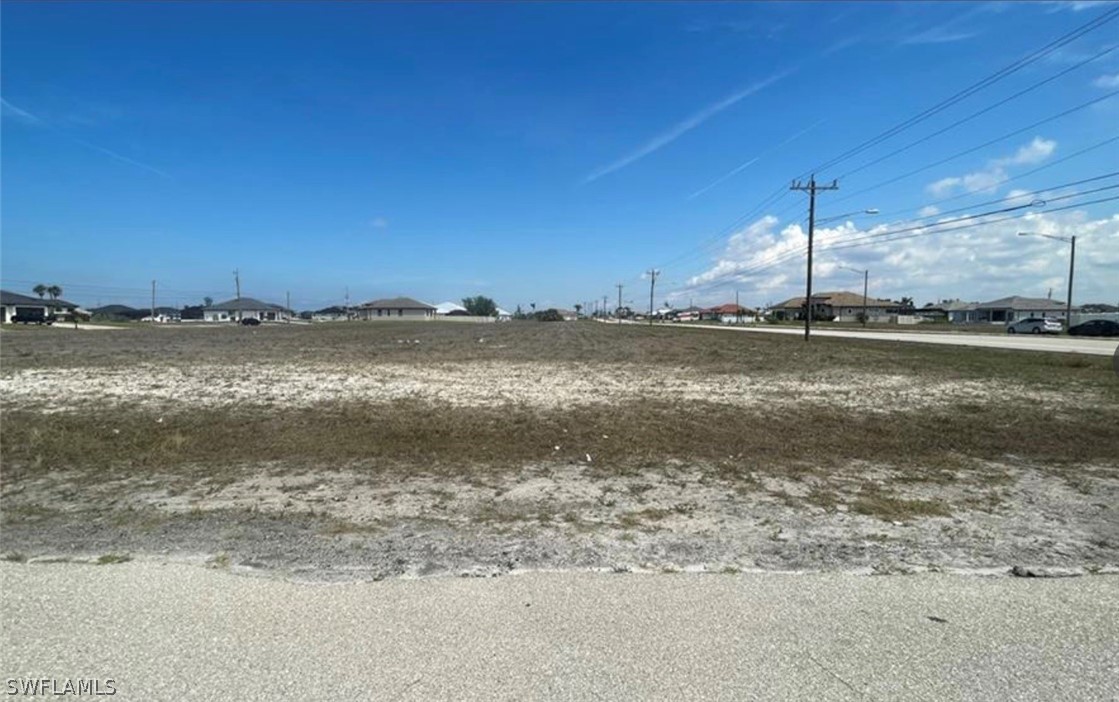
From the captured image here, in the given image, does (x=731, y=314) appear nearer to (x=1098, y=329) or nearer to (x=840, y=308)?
(x=840, y=308)

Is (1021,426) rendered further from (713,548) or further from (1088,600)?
(713,548)

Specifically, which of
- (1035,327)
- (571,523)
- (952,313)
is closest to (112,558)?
(571,523)

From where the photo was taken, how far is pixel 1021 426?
9.62 meters

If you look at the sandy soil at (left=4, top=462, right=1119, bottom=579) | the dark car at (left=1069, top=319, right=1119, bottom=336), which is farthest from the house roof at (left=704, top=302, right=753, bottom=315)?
the sandy soil at (left=4, top=462, right=1119, bottom=579)

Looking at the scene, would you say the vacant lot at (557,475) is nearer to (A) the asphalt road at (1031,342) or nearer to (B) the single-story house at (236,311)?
(A) the asphalt road at (1031,342)

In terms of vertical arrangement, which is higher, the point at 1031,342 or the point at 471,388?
the point at 1031,342

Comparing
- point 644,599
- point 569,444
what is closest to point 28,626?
point 644,599

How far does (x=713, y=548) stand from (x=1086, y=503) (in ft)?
13.7

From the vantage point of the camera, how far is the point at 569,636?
10.4 ft

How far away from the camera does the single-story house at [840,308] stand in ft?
421

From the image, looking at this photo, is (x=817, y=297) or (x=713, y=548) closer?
(x=713, y=548)

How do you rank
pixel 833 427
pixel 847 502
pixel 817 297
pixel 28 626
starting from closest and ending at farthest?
pixel 28 626 → pixel 847 502 → pixel 833 427 → pixel 817 297

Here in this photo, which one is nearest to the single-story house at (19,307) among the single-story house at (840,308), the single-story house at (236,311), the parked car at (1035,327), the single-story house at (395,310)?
the single-story house at (236,311)

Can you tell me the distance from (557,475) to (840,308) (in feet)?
475
